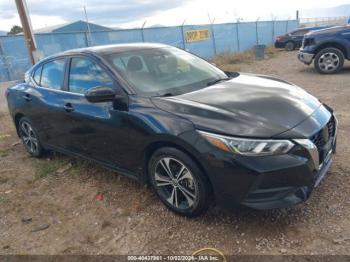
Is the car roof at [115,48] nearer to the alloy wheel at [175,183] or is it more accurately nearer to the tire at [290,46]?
the alloy wheel at [175,183]

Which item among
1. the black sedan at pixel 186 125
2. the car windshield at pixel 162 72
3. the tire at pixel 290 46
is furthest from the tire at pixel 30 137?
the tire at pixel 290 46

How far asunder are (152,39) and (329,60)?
9.72 meters

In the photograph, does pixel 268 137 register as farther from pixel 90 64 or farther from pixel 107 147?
pixel 90 64

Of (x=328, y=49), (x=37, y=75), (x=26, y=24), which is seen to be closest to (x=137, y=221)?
(x=37, y=75)

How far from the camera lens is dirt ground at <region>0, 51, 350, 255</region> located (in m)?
2.79

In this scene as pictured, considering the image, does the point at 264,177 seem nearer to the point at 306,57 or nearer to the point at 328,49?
the point at 328,49

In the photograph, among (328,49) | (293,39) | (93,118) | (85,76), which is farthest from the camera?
(293,39)

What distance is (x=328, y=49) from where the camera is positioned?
380 inches

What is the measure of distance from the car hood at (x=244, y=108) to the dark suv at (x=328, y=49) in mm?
7028

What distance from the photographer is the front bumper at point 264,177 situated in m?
2.56

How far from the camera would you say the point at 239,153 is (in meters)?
2.60

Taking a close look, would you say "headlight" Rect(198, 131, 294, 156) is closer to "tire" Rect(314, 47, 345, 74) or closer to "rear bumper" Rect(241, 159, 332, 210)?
"rear bumper" Rect(241, 159, 332, 210)

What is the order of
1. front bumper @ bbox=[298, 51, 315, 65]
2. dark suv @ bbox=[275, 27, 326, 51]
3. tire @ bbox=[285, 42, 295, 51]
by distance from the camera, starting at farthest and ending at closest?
tire @ bbox=[285, 42, 295, 51], dark suv @ bbox=[275, 27, 326, 51], front bumper @ bbox=[298, 51, 315, 65]

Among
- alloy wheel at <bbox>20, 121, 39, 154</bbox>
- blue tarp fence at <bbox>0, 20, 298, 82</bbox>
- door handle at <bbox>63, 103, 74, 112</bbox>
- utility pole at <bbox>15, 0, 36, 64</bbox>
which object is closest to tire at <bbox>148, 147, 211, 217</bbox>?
door handle at <bbox>63, 103, 74, 112</bbox>
